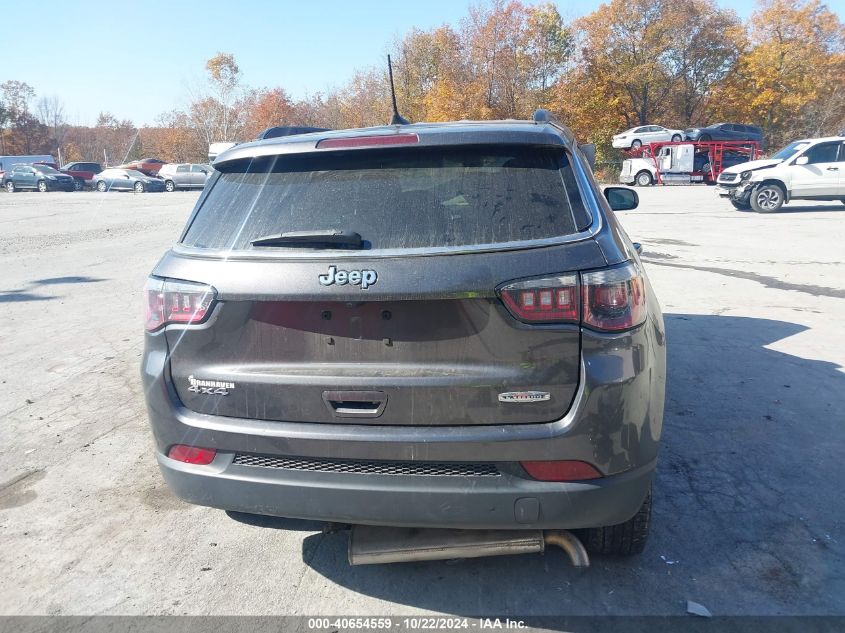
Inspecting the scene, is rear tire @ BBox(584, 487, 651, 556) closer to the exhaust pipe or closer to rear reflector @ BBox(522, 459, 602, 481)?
the exhaust pipe

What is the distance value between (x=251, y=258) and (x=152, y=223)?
19.3 m

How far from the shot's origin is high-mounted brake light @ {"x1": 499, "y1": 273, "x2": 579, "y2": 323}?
2418 millimetres

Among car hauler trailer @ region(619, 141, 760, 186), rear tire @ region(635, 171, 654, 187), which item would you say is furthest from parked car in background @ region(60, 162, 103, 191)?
car hauler trailer @ region(619, 141, 760, 186)

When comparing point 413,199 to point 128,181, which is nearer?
point 413,199

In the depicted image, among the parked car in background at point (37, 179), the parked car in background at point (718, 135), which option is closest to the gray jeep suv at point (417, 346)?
the parked car in background at point (718, 135)

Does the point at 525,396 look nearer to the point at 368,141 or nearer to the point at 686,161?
the point at 368,141

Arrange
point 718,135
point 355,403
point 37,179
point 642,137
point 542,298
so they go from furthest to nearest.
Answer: point 37,179, point 642,137, point 718,135, point 355,403, point 542,298

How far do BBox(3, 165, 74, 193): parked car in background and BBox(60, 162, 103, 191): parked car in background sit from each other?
6.05 ft

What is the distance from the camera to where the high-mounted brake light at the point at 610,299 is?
8.04 ft

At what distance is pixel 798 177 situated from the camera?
19.6 metres

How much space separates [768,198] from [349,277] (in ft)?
67.3

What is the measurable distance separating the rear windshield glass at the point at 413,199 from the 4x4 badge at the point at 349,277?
0.13 metres

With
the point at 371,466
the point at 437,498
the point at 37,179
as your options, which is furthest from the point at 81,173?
the point at 437,498

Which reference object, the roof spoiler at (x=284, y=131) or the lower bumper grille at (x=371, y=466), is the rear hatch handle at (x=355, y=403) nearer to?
the lower bumper grille at (x=371, y=466)
